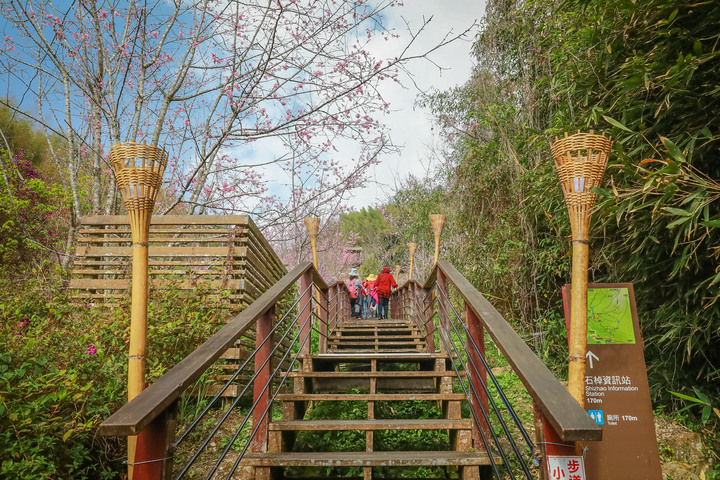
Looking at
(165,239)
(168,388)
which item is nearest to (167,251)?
(165,239)

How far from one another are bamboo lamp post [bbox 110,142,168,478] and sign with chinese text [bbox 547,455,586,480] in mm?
1664

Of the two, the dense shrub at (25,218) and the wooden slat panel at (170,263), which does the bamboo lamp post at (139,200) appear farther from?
the dense shrub at (25,218)

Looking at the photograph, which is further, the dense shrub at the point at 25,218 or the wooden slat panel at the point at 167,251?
the dense shrub at the point at 25,218

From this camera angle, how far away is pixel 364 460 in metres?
2.26

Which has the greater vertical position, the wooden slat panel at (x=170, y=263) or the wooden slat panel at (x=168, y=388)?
the wooden slat panel at (x=170, y=263)

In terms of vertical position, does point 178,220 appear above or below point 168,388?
above

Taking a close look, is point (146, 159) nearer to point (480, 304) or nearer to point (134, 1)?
point (480, 304)

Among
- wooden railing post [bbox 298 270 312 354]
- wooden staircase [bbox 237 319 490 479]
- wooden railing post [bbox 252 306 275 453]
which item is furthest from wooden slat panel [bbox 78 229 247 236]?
wooden railing post [bbox 252 306 275 453]

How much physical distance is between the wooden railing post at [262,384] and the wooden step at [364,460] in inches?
4.6

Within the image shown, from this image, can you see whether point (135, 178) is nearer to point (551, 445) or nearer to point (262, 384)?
point (262, 384)

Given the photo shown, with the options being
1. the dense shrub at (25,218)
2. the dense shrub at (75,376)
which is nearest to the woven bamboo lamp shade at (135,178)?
the dense shrub at (75,376)

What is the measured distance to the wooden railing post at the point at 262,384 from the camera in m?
2.38

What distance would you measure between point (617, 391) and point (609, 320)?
1.56ft

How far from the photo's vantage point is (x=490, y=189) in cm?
741
